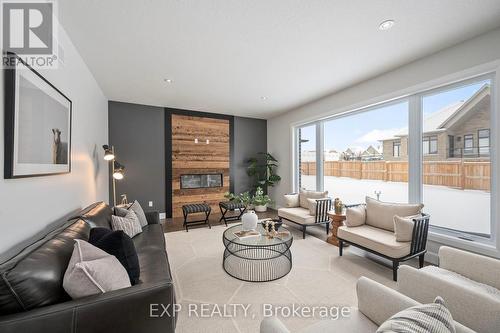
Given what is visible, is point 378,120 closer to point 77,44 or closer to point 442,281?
point 442,281

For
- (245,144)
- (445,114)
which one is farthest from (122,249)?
(245,144)

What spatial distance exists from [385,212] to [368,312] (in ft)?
6.73

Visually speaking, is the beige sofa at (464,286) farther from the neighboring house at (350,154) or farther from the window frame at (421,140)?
the neighboring house at (350,154)

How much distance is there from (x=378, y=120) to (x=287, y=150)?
7.79 ft

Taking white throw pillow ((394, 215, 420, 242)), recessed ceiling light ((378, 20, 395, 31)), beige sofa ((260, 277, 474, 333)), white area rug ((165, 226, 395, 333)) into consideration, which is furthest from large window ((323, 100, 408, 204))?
beige sofa ((260, 277, 474, 333))

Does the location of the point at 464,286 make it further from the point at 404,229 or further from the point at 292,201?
the point at 292,201

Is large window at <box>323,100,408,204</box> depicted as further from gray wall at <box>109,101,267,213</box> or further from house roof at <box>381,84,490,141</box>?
gray wall at <box>109,101,267,213</box>

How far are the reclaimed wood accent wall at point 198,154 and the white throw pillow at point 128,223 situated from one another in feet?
8.31

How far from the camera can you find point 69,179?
2234 millimetres

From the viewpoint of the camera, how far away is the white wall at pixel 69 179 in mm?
1326

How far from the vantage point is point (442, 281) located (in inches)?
51.0

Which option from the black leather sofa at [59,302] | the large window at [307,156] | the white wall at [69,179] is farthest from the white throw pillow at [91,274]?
the large window at [307,156]

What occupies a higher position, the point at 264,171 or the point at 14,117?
the point at 14,117

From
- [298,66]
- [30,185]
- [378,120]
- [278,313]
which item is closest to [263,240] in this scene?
[278,313]
